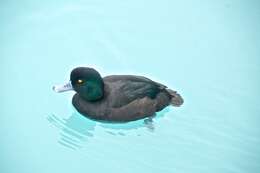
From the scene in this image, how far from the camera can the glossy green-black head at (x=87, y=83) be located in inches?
176

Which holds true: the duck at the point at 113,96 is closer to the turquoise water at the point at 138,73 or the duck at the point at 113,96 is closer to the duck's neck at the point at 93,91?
the duck's neck at the point at 93,91

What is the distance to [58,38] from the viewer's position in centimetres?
575

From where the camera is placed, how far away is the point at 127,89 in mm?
4598

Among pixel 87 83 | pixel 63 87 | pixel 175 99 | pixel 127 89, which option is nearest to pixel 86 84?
pixel 87 83

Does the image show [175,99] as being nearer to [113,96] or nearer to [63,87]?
[113,96]

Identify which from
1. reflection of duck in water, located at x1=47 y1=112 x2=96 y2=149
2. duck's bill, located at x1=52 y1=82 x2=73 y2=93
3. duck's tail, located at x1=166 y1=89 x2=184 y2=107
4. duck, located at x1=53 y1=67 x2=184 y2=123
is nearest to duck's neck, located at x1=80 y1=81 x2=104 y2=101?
duck, located at x1=53 y1=67 x2=184 y2=123

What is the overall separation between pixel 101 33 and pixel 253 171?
7.59 feet

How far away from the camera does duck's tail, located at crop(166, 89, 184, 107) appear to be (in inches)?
195

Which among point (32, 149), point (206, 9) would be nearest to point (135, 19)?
point (206, 9)

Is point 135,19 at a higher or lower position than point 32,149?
higher

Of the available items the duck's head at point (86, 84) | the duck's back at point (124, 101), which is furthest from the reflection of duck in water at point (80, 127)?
the duck's head at point (86, 84)

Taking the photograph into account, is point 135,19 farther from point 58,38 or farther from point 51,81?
point 51,81

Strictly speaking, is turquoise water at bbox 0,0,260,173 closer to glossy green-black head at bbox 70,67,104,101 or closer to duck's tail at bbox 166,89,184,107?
duck's tail at bbox 166,89,184,107

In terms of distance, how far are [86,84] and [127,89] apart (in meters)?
0.36
